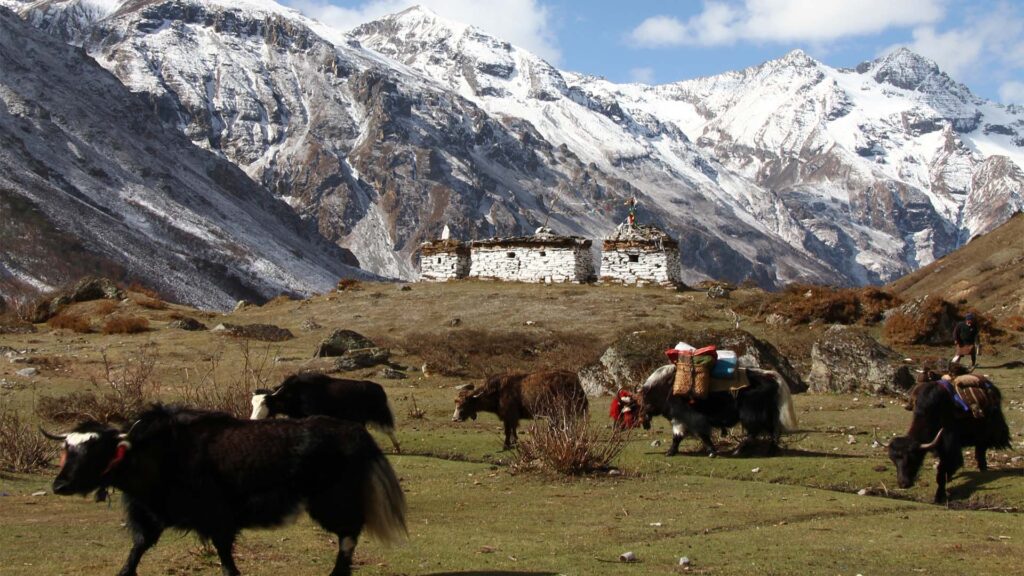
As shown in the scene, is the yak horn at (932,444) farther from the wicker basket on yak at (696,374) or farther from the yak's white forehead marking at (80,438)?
the yak's white forehead marking at (80,438)

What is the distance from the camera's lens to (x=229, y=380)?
24.0 m

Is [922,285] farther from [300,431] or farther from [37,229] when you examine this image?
[37,229]

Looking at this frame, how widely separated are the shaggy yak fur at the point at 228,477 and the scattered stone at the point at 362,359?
19.5 meters

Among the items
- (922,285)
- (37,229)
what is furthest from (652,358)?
(37,229)

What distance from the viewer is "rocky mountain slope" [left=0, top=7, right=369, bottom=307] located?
312 feet

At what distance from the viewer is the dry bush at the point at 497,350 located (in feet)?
94.3

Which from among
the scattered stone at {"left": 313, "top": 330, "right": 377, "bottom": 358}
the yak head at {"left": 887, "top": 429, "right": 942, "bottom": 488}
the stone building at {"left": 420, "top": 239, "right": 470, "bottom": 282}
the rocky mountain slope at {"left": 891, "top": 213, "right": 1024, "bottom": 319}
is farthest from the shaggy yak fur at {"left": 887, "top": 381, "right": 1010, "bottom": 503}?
the stone building at {"left": 420, "top": 239, "right": 470, "bottom": 282}

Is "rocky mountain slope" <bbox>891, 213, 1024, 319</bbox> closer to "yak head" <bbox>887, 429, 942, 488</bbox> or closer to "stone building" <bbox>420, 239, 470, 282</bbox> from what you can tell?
"stone building" <bbox>420, 239, 470, 282</bbox>

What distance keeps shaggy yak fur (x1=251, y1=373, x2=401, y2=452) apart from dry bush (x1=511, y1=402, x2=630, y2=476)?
9.29ft

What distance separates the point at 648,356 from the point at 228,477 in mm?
16960

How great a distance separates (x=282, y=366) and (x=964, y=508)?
2001 cm

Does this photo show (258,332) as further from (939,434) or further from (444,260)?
(939,434)

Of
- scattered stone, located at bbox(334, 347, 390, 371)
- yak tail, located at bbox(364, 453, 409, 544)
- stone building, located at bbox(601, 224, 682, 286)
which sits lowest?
yak tail, located at bbox(364, 453, 409, 544)

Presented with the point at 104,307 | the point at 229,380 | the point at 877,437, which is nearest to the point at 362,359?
the point at 229,380
